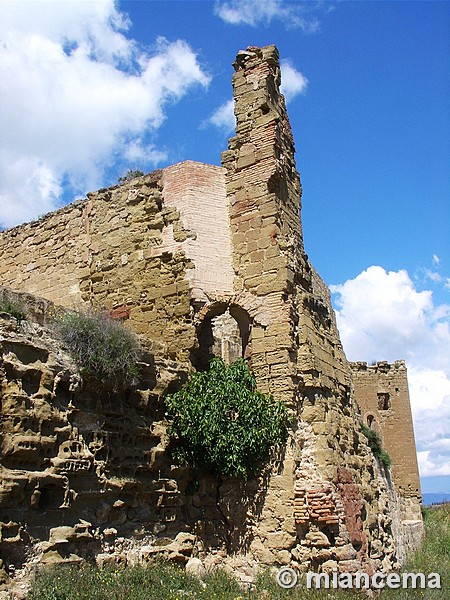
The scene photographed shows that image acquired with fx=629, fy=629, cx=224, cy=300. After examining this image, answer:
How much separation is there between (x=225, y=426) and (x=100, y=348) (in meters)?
2.30

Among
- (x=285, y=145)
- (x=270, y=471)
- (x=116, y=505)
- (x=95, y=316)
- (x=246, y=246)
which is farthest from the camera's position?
(x=285, y=145)

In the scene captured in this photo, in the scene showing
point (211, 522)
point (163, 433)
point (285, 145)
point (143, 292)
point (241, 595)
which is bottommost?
point (241, 595)

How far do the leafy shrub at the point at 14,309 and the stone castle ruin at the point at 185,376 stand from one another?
6.2 inches

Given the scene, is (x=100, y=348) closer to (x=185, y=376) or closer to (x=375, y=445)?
(x=185, y=376)

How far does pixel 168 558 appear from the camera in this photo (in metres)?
8.38

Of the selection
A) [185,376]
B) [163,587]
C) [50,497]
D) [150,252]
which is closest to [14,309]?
[50,497]

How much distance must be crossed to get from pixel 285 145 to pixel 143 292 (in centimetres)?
373

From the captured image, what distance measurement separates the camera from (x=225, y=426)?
9.16 meters

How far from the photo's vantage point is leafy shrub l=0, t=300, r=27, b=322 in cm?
751

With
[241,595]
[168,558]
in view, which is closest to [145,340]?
[168,558]

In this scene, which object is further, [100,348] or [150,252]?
[150,252]

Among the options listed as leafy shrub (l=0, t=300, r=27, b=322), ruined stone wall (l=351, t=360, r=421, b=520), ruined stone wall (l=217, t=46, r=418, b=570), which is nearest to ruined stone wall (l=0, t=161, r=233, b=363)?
ruined stone wall (l=217, t=46, r=418, b=570)

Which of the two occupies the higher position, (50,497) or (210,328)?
(210,328)

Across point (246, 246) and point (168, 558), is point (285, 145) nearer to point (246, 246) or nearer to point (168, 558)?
point (246, 246)
